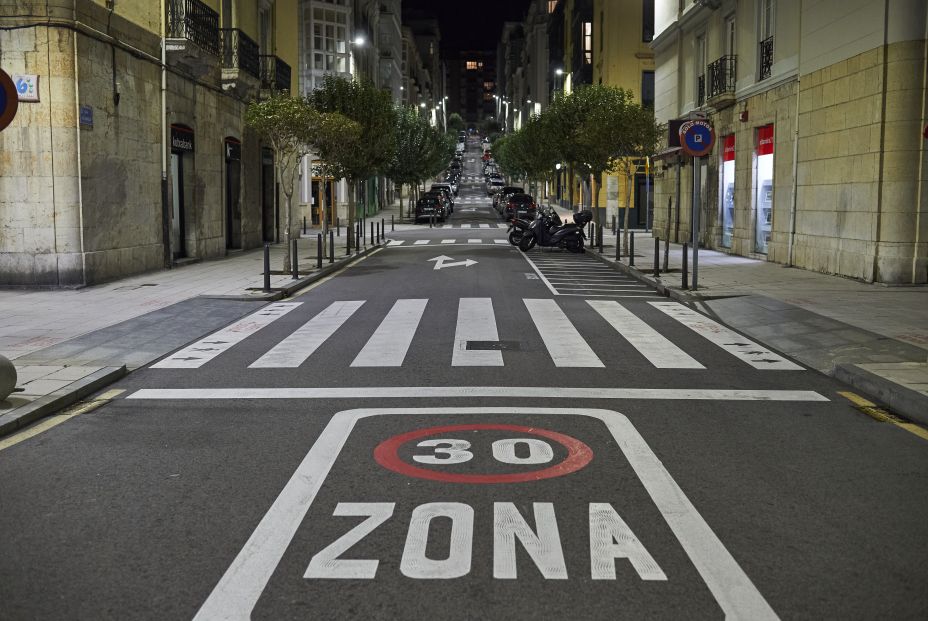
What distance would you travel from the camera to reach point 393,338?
10.9m

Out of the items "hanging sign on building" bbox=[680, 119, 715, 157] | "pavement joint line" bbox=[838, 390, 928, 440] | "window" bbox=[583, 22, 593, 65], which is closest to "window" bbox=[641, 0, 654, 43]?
"window" bbox=[583, 22, 593, 65]

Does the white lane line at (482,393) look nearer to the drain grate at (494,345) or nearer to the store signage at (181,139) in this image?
the drain grate at (494,345)

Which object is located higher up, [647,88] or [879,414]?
[647,88]

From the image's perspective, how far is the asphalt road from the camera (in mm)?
3748

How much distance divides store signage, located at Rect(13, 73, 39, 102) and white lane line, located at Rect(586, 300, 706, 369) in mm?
10266

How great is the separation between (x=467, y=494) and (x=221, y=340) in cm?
660

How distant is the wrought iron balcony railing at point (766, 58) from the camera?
23.6 meters

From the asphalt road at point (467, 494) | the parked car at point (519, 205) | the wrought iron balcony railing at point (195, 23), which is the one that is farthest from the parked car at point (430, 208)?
the asphalt road at point (467, 494)

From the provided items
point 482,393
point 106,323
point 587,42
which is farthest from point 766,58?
point 587,42

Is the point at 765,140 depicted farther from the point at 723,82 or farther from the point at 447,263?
the point at 447,263

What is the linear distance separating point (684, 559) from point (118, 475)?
3.37 metres

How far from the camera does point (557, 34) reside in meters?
82.2

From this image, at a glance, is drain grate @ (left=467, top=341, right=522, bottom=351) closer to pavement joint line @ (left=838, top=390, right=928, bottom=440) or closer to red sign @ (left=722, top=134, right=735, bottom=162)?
pavement joint line @ (left=838, top=390, right=928, bottom=440)

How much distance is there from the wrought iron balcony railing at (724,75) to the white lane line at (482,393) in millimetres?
20422
